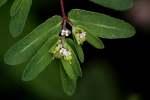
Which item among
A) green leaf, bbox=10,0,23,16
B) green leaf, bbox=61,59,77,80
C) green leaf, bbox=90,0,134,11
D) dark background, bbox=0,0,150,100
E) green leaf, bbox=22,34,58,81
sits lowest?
dark background, bbox=0,0,150,100

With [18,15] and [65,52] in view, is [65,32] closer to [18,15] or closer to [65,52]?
[65,52]

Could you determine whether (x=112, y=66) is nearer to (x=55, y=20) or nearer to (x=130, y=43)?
(x=130, y=43)

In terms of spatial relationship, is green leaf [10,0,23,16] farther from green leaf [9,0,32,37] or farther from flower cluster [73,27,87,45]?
flower cluster [73,27,87,45]

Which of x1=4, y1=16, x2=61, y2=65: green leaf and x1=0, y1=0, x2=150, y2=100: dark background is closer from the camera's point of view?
x1=4, y1=16, x2=61, y2=65: green leaf

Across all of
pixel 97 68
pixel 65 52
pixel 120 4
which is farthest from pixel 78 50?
pixel 97 68

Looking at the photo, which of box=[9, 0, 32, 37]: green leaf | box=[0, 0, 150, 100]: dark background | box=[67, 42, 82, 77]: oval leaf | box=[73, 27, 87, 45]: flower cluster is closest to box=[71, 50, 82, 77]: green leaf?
box=[67, 42, 82, 77]: oval leaf

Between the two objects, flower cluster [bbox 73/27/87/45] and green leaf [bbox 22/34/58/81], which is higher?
flower cluster [bbox 73/27/87/45]
